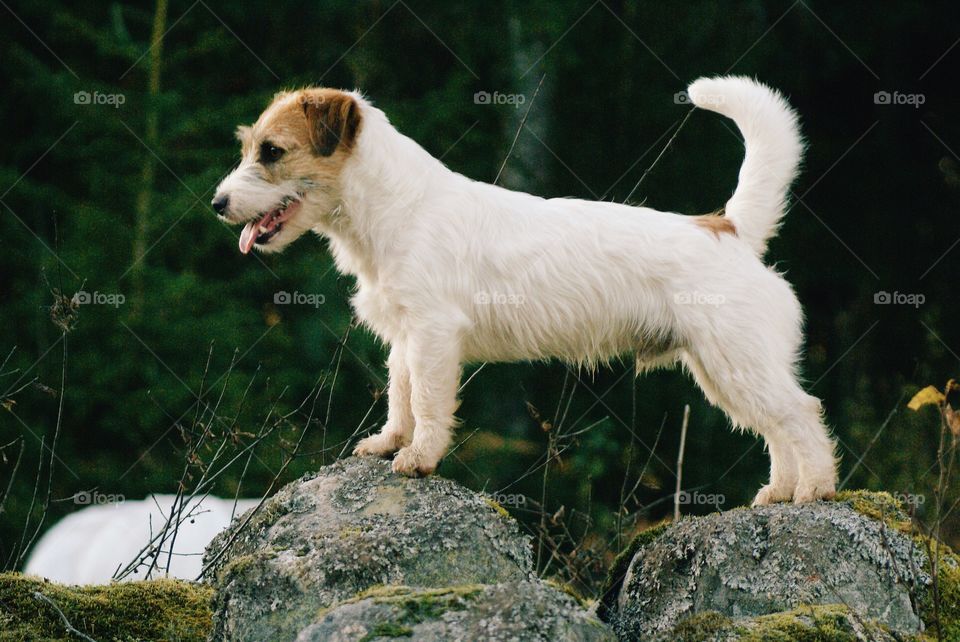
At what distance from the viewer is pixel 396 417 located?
6.02 m

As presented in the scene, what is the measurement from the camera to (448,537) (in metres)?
5.02

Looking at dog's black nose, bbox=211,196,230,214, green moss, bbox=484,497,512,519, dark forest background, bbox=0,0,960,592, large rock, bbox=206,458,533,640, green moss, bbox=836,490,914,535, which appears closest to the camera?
large rock, bbox=206,458,533,640

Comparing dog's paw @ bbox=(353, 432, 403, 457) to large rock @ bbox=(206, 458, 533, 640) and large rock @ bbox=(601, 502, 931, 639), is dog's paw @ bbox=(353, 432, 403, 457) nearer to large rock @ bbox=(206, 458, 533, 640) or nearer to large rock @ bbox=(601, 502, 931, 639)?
large rock @ bbox=(206, 458, 533, 640)

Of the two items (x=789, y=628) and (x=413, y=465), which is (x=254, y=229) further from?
(x=789, y=628)

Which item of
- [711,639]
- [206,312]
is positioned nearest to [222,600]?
[711,639]

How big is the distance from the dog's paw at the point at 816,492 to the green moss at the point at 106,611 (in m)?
2.83

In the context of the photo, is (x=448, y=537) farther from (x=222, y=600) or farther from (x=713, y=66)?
(x=713, y=66)

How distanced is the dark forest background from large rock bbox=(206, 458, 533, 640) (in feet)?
23.6

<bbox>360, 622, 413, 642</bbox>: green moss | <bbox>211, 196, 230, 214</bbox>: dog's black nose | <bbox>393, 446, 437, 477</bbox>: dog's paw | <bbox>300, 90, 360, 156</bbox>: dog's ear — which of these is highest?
<bbox>300, 90, 360, 156</bbox>: dog's ear

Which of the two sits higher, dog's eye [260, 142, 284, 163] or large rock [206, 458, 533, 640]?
dog's eye [260, 142, 284, 163]

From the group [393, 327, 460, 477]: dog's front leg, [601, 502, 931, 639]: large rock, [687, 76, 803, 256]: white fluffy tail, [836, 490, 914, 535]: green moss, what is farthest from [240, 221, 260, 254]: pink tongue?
[836, 490, 914, 535]: green moss

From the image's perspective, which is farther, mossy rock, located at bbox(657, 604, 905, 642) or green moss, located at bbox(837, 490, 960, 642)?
green moss, located at bbox(837, 490, 960, 642)

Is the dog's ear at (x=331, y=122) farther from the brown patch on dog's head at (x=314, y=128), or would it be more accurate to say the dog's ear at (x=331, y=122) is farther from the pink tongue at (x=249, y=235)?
the pink tongue at (x=249, y=235)

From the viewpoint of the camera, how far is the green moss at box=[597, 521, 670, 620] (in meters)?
5.71
